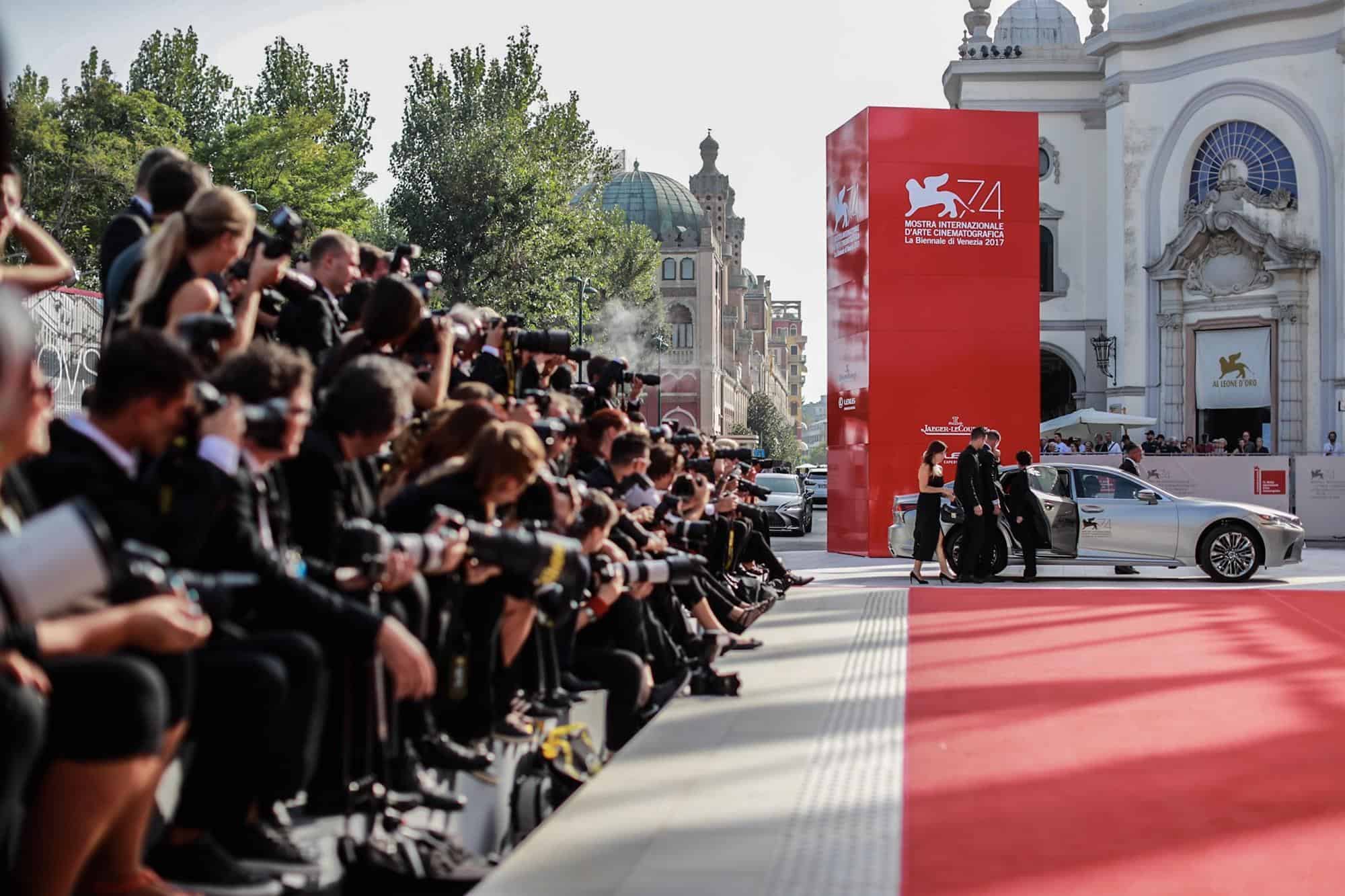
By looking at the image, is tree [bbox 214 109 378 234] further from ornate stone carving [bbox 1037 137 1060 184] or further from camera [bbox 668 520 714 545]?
camera [bbox 668 520 714 545]

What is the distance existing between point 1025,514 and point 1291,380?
108 ft

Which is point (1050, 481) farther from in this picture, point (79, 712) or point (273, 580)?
point (79, 712)

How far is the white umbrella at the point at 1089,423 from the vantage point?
145ft

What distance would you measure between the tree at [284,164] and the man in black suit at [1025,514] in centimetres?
2755

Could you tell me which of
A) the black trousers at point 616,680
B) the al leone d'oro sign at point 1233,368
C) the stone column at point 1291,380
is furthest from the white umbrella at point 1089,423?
the black trousers at point 616,680

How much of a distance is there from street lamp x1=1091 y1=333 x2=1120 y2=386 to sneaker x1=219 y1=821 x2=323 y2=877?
166ft

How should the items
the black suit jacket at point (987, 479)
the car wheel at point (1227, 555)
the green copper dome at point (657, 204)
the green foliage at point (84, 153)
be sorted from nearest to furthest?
the black suit jacket at point (987, 479), the car wheel at point (1227, 555), the green foliage at point (84, 153), the green copper dome at point (657, 204)

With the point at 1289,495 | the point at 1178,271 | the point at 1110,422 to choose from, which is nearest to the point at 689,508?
the point at 1289,495

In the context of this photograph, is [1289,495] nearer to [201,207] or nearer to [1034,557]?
[1034,557]

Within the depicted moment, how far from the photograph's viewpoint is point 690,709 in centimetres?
872

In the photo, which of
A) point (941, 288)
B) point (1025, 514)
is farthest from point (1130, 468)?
point (1025, 514)

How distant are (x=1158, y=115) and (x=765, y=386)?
13514cm

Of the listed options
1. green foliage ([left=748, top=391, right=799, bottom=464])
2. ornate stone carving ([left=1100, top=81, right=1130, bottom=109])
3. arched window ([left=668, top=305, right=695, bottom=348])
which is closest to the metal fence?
ornate stone carving ([left=1100, top=81, right=1130, bottom=109])

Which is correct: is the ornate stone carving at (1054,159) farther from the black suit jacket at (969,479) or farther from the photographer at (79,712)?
the photographer at (79,712)
